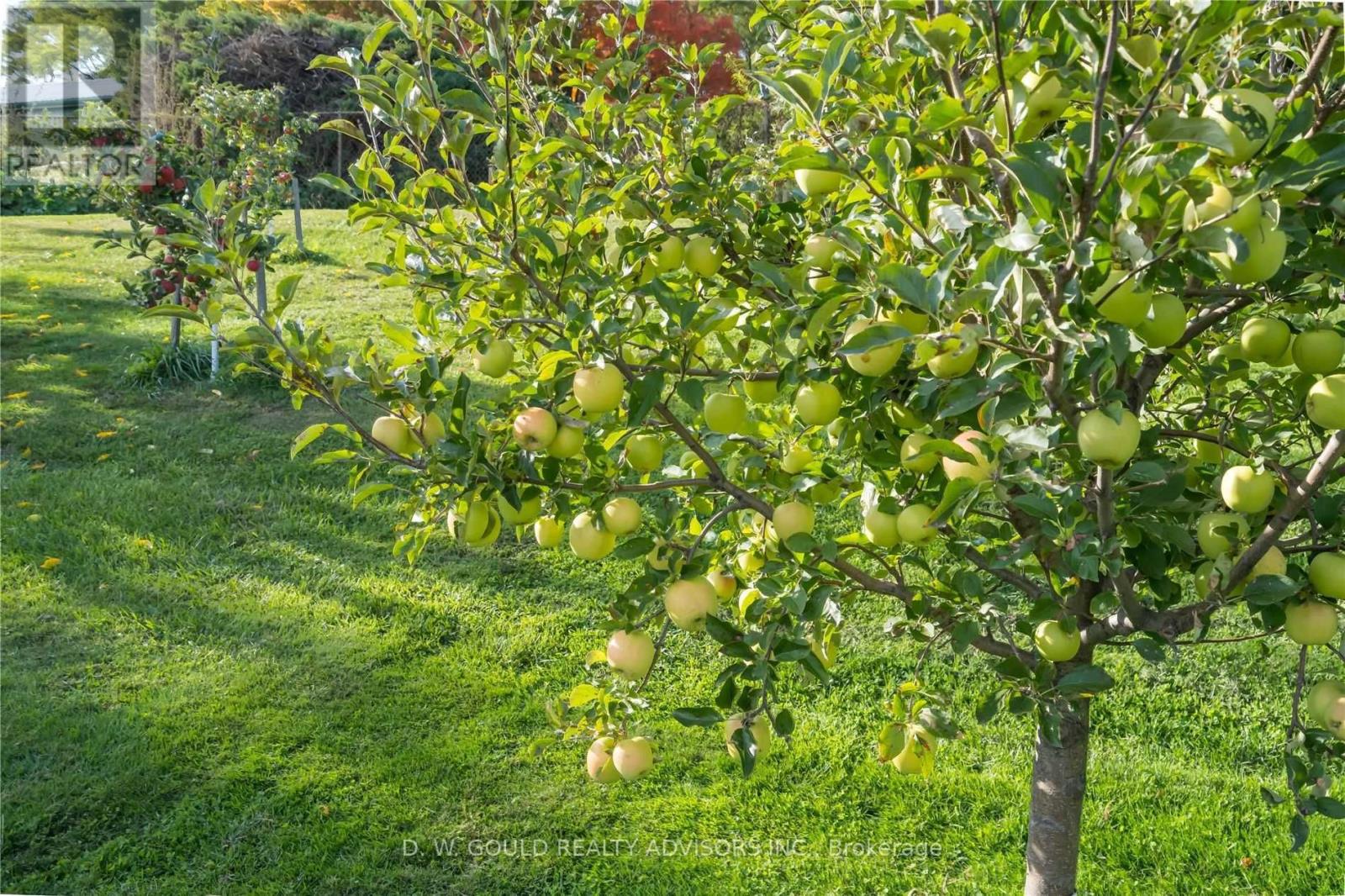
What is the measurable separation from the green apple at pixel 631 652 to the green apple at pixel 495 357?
0.44 m

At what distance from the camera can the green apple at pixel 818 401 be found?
1409 mm

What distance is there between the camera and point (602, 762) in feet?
5.49

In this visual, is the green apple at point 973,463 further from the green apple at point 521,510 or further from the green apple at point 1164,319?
the green apple at point 521,510

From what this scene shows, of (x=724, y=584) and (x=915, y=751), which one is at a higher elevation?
(x=724, y=584)

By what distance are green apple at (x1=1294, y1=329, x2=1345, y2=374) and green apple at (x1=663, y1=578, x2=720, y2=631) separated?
82 centimetres

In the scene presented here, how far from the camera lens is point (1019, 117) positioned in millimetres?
1128

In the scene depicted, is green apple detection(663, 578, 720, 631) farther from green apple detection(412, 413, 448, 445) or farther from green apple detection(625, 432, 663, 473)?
green apple detection(412, 413, 448, 445)

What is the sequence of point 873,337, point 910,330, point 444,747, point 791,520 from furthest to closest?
1. point 444,747
2. point 791,520
3. point 910,330
4. point 873,337

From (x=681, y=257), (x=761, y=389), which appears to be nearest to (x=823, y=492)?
(x=761, y=389)

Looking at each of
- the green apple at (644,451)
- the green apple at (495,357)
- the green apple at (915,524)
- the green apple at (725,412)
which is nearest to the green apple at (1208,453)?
the green apple at (915,524)

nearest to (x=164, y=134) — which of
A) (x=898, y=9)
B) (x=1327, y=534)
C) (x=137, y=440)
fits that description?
(x=137, y=440)

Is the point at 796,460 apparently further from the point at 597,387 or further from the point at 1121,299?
the point at 1121,299

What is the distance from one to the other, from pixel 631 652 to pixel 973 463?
0.61 m

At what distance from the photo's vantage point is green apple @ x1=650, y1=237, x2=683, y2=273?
1.57 meters
